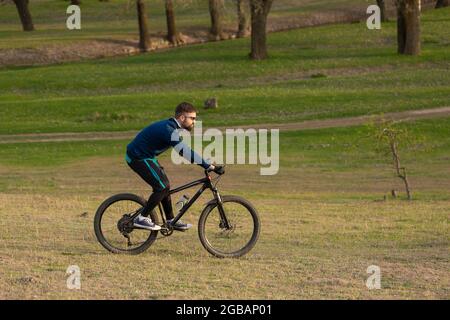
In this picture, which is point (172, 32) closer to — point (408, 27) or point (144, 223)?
point (408, 27)

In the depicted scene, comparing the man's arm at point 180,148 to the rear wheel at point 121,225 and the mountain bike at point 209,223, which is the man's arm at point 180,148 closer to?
the mountain bike at point 209,223

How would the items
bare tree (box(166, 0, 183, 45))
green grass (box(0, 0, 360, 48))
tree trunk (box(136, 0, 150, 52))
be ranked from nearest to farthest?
tree trunk (box(136, 0, 150, 52)) → bare tree (box(166, 0, 183, 45)) → green grass (box(0, 0, 360, 48))

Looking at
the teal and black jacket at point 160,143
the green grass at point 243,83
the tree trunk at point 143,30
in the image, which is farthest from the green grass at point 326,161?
the tree trunk at point 143,30

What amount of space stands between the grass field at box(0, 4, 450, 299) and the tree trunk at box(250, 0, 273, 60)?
120 cm

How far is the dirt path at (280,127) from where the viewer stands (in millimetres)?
34094

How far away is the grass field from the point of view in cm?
1143

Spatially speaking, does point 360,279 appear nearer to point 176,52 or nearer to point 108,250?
point 108,250

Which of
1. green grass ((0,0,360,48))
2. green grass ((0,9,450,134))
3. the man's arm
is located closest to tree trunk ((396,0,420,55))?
green grass ((0,9,450,134))

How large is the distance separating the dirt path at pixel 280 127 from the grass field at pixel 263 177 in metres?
0.79

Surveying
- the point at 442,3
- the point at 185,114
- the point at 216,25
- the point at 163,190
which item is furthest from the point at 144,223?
the point at 442,3

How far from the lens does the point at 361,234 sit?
50.5ft

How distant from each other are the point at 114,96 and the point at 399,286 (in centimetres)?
3232

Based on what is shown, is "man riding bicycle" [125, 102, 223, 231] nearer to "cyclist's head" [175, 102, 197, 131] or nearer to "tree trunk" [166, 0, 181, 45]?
"cyclist's head" [175, 102, 197, 131]

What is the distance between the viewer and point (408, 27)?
167 feet
